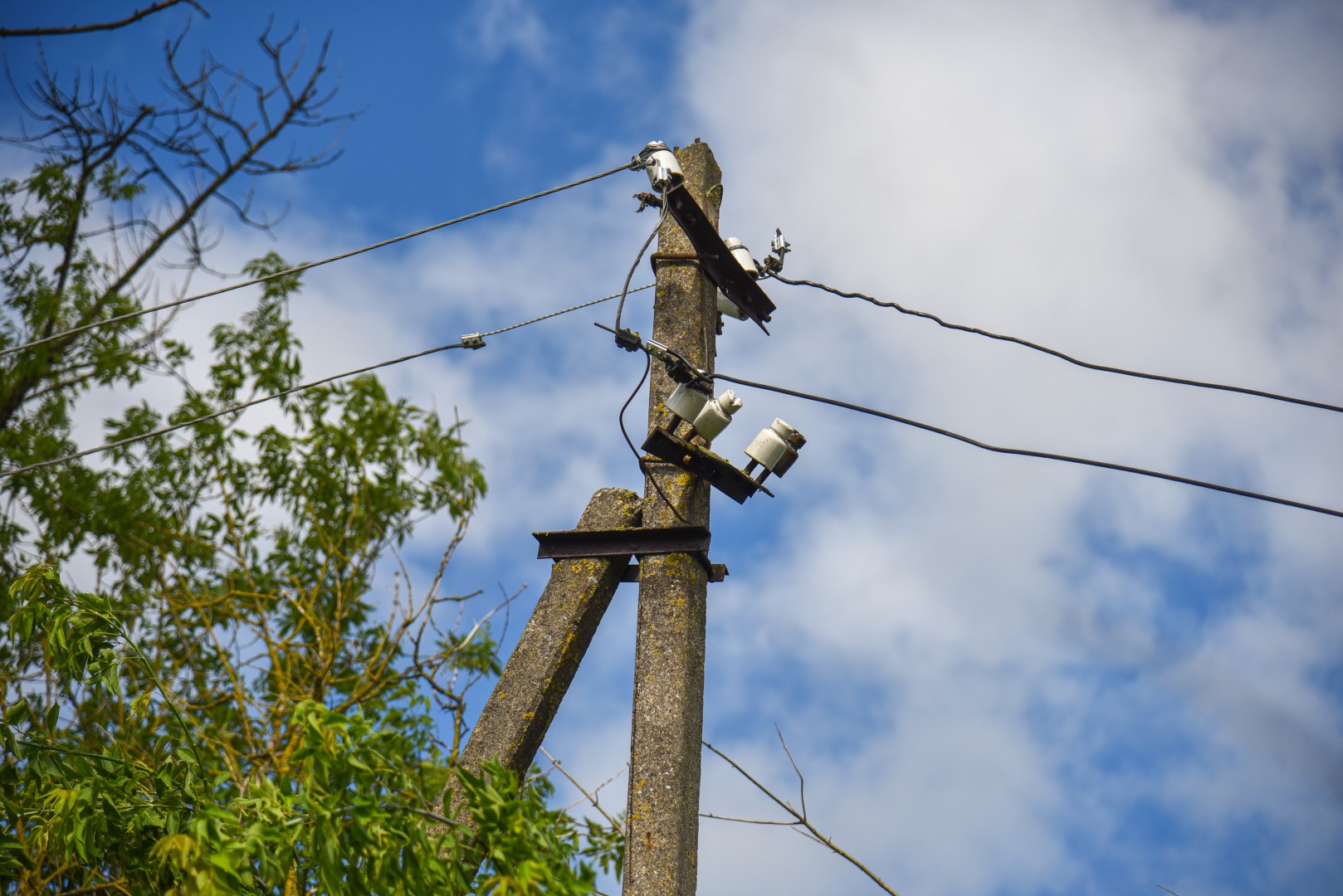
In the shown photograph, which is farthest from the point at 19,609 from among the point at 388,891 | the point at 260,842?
the point at 388,891

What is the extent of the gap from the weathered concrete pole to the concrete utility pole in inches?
5.6

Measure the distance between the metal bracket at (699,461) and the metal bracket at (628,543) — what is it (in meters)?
0.24

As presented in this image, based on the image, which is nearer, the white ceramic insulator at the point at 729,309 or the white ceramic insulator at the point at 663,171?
the white ceramic insulator at the point at 663,171

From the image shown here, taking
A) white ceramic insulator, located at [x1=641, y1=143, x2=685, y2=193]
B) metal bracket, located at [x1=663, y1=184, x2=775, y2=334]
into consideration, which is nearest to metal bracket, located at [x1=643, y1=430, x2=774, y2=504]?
metal bracket, located at [x1=663, y1=184, x2=775, y2=334]

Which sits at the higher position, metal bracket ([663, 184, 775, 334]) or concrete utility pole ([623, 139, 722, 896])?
metal bracket ([663, 184, 775, 334])

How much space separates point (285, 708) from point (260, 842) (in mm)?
4887

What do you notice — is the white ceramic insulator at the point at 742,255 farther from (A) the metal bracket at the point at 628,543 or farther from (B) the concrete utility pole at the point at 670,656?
(A) the metal bracket at the point at 628,543

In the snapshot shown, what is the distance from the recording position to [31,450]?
40.9ft

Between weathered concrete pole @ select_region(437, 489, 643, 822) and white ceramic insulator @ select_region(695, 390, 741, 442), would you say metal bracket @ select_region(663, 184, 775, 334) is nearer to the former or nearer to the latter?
white ceramic insulator @ select_region(695, 390, 741, 442)

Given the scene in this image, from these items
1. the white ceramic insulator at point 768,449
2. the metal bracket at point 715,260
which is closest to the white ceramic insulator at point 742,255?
the metal bracket at point 715,260

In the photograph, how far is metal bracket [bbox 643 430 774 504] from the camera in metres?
4.75

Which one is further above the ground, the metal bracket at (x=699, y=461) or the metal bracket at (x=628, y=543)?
the metal bracket at (x=699, y=461)

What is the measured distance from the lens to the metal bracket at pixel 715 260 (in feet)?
17.0

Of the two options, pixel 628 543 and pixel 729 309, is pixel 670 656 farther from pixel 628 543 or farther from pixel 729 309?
pixel 729 309
